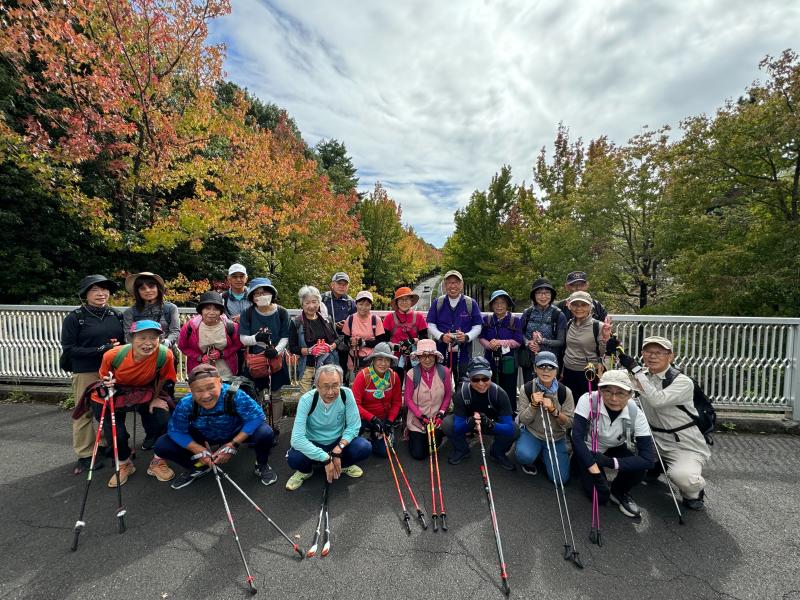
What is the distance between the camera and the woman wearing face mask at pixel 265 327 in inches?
172

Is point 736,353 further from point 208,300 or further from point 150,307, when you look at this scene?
point 150,307

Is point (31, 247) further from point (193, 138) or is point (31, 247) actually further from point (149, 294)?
point (149, 294)

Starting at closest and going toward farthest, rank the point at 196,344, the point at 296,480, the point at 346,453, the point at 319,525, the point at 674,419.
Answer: the point at 319,525 < the point at 674,419 < the point at 296,480 < the point at 346,453 < the point at 196,344

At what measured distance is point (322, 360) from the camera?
4598 mm

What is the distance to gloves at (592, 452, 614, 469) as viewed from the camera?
3.23 meters

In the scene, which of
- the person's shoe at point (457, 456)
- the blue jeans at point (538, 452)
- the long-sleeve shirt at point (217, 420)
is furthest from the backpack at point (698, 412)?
the long-sleeve shirt at point (217, 420)

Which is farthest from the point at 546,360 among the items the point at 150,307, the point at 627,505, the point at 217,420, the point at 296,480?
the point at 150,307

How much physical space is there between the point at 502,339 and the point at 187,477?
4.19 m

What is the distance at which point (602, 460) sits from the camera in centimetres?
328

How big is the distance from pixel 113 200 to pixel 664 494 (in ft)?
45.3

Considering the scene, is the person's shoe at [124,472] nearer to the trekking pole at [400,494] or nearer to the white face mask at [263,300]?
the white face mask at [263,300]

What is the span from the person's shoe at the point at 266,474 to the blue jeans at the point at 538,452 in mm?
2760

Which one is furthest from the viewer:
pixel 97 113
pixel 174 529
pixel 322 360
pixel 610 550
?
pixel 97 113

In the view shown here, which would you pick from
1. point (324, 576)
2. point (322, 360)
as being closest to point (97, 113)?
point (322, 360)
